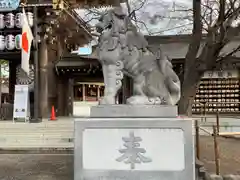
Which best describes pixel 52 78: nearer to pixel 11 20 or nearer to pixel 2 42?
pixel 2 42

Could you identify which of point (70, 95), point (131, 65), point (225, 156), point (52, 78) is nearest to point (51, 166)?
point (131, 65)

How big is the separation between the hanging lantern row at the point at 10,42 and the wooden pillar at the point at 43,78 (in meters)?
1.26

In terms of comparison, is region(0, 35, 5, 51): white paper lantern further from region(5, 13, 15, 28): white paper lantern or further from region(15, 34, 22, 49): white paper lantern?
region(15, 34, 22, 49): white paper lantern

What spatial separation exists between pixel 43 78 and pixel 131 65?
13255 millimetres

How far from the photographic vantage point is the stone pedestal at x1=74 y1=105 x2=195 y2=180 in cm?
523

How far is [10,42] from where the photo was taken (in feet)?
58.2

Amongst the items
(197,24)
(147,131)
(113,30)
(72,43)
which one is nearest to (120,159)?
(147,131)

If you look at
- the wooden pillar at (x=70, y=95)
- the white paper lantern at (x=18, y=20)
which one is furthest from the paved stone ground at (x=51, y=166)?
the wooden pillar at (x=70, y=95)

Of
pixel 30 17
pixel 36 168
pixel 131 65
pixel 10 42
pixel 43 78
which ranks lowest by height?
pixel 36 168

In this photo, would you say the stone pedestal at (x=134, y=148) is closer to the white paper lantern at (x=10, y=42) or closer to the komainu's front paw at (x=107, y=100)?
the komainu's front paw at (x=107, y=100)

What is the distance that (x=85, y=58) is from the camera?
1873cm

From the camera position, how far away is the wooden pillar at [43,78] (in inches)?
716

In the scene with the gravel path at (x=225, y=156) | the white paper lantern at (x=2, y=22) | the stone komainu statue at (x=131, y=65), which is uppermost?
the white paper lantern at (x=2, y=22)

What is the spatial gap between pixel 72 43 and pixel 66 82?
2.77 metres
